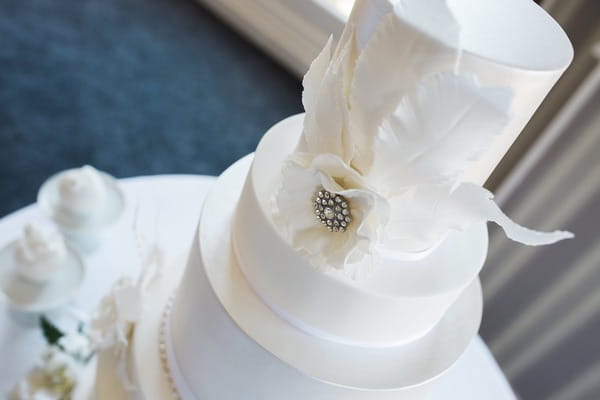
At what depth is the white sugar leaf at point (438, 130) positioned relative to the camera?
0.50 m

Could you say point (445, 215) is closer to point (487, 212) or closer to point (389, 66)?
point (487, 212)

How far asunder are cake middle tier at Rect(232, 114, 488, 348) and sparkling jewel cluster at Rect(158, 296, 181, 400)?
0.71 feet

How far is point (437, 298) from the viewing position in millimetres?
687

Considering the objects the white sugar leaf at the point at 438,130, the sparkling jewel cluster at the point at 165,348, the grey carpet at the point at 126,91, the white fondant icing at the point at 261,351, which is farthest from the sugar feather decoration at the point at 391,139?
the grey carpet at the point at 126,91

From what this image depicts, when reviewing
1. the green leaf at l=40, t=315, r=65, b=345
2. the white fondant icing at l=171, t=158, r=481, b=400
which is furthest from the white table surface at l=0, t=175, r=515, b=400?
the white fondant icing at l=171, t=158, r=481, b=400

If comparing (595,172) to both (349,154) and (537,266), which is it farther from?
(349,154)

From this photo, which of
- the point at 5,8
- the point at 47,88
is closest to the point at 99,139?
the point at 47,88

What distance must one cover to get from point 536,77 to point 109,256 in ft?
3.35

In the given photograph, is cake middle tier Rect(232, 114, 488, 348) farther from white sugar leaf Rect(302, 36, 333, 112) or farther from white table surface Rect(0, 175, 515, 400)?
white table surface Rect(0, 175, 515, 400)

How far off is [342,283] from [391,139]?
0.62 feet

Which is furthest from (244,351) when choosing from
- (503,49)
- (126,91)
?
(126,91)

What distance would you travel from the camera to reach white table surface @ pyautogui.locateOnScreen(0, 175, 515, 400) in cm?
116

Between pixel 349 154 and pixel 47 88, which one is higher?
pixel 349 154

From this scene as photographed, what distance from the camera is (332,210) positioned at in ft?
1.92
